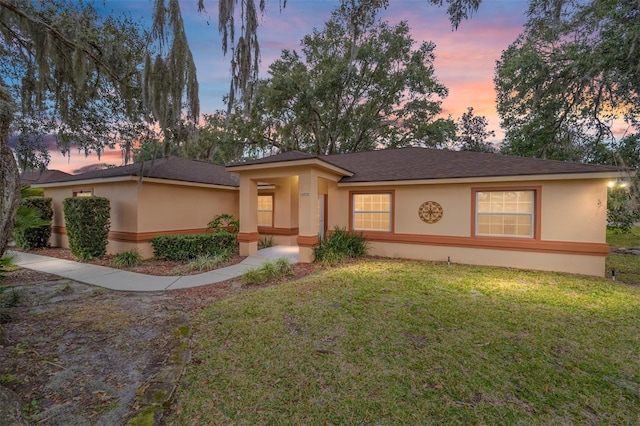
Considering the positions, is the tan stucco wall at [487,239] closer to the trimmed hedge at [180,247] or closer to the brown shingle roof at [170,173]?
the trimmed hedge at [180,247]

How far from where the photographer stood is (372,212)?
10141 millimetres

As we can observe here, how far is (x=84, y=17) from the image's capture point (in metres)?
6.20

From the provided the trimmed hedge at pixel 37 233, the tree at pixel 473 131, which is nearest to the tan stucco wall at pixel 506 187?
the trimmed hedge at pixel 37 233

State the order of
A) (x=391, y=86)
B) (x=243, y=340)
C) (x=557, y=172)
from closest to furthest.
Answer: (x=243, y=340) → (x=557, y=172) → (x=391, y=86)

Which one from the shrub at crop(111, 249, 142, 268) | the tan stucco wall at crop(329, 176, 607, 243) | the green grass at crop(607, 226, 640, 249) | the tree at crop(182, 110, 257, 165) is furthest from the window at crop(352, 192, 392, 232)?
the tree at crop(182, 110, 257, 165)

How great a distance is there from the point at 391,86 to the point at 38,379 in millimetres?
21661

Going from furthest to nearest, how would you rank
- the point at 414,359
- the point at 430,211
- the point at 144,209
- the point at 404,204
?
1. the point at 404,204
2. the point at 144,209
3. the point at 430,211
4. the point at 414,359

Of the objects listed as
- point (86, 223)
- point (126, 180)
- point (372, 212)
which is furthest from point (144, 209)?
point (372, 212)

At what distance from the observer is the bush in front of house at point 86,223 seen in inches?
343

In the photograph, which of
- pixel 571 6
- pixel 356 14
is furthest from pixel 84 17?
pixel 571 6

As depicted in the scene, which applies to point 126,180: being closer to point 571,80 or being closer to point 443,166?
point 443,166

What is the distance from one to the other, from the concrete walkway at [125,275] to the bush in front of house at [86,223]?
54 centimetres

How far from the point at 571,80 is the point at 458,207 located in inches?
288

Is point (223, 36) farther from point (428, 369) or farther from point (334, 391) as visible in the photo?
point (428, 369)
